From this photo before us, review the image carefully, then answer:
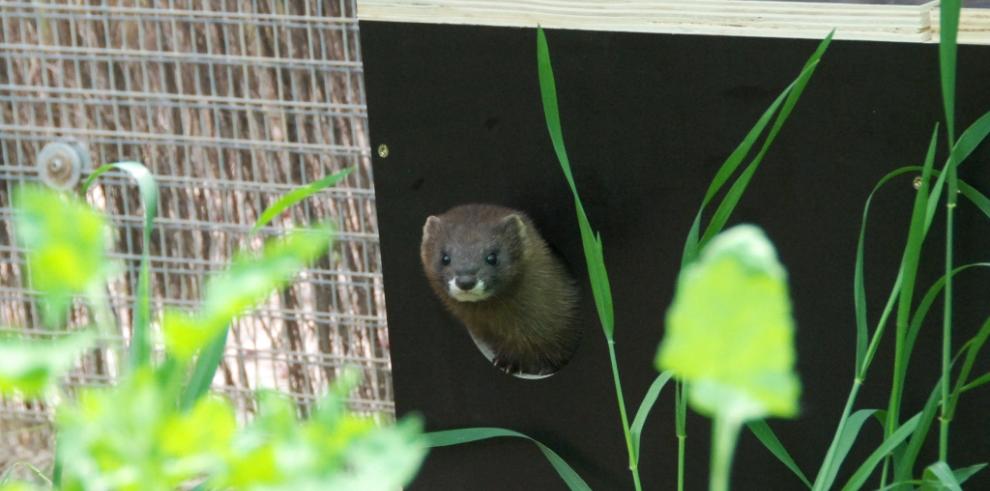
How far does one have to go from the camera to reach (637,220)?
1.95m

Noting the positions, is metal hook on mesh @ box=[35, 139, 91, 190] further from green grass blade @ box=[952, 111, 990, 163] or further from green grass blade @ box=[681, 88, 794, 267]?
green grass blade @ box=[952, 111, 990, 163]

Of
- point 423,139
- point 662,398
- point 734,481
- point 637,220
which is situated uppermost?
point 423,139

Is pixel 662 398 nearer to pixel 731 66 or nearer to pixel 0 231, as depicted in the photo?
pixel 731 66

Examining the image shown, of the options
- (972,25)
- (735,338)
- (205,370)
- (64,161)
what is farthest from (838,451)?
(64,161)

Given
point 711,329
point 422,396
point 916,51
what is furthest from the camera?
point 422,396

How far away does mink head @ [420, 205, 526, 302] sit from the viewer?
2.07 meters

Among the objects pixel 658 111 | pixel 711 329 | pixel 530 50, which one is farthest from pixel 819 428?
pixel 711 329

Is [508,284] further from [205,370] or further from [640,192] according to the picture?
→ [205,370]

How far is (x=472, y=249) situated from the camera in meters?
2.14

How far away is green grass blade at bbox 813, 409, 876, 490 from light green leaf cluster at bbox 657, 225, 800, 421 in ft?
3.46

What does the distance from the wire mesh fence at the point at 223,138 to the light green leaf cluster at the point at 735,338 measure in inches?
113

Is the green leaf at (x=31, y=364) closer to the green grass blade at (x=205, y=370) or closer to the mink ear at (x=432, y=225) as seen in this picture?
the green grass blade at (x=205, y=370)

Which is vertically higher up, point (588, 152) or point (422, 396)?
point (588, 152)

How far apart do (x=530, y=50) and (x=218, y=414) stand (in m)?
1.60
